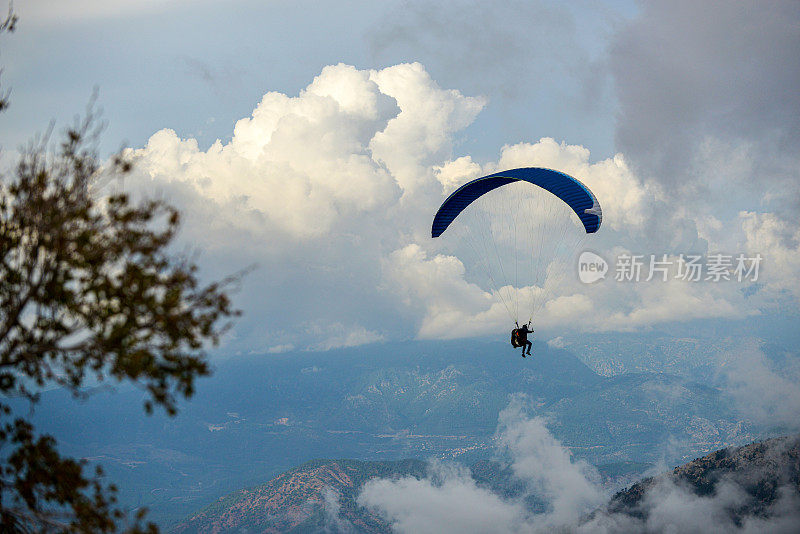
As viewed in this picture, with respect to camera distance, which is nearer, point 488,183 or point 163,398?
point 163,398

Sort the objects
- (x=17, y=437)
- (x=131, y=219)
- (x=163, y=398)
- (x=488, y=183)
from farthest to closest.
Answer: (x=488, y=183) → (x=17, y=437) → (x=131, y=219) → (x=163, y=398)

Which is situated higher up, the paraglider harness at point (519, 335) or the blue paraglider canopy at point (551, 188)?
the blue paraglider canopy at point (551, 188)

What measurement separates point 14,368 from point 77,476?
8.93 ft

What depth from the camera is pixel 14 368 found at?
1203 cm

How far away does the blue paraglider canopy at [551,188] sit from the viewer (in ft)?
120

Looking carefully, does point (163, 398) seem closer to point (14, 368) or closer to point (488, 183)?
point (14, 368)

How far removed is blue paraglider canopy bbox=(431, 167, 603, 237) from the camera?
1438 inches

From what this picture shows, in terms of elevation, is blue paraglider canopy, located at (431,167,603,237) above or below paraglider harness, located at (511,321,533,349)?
above

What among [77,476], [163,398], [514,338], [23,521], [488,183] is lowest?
[23,521]

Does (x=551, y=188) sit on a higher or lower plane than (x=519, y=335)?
higher

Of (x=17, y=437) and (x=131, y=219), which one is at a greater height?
(x=131, y=219)

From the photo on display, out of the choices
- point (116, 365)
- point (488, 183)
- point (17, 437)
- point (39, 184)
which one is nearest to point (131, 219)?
point (39, 184)

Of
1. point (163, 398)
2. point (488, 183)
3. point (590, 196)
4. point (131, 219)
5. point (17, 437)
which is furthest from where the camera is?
point (488, 183)

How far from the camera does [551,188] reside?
125 feet
